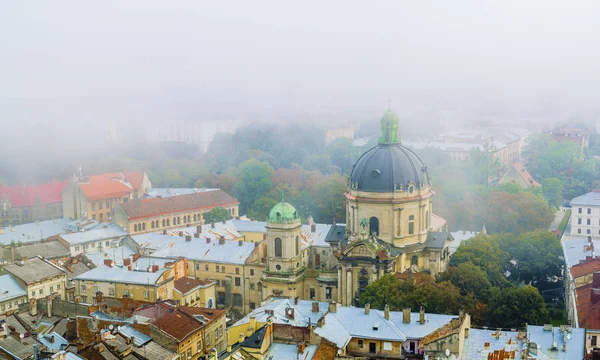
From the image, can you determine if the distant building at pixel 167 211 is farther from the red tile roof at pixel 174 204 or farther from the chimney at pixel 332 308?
the chimney at pixel 332 308

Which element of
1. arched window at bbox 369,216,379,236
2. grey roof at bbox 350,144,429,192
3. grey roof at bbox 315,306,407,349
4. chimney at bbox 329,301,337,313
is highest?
grey roof at bbox 350,144,429,192

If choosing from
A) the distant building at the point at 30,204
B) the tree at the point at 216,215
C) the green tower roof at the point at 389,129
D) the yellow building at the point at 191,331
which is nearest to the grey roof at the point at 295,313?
the yellow building at the point at 191,331

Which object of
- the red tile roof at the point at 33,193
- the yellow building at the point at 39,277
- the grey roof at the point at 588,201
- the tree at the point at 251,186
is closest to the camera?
the yellow building at the point at 39,277

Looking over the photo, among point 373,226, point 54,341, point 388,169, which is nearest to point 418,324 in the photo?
point 373,226

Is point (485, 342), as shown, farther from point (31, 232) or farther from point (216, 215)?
point (31, 232)

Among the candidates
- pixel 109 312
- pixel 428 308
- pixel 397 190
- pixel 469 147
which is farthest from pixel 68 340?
pixel 469 147

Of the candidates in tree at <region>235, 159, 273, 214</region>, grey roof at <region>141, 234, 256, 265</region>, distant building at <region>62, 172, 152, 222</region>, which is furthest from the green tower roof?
tree at <region>235, 159, 273, 214</region>

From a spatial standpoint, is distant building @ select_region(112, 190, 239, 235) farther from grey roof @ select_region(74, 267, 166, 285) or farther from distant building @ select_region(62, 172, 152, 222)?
grey roof @ select_region(74, 267, 166, 285)
